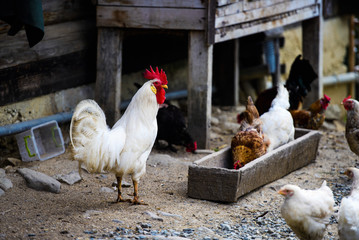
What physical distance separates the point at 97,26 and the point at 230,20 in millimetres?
1779

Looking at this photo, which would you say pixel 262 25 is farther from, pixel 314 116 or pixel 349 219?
pixel 349 219

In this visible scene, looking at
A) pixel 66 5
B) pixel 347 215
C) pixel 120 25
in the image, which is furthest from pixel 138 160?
pixel 66 5

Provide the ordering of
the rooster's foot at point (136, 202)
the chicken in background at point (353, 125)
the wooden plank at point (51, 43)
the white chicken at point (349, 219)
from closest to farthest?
the white chicken at point (349, 219), the rooster's foot at point (136, 202), the chicken in background at point (353, 125), the wooden plank at point (51, 43)

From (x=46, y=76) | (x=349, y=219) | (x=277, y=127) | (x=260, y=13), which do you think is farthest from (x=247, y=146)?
(x=46, y=76)

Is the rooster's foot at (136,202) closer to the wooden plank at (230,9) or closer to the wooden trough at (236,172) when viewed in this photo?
the wooden trough at (236,172)

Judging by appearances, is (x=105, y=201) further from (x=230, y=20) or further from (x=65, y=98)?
(x=230, y=20)

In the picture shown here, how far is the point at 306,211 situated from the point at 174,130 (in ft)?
10.0

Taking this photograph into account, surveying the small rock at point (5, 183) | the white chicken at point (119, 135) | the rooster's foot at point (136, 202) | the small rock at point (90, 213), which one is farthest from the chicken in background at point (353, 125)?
the small rock at point (5, 183)

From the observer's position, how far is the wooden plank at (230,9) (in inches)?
251

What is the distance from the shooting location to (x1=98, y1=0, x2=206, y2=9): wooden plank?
6227mm

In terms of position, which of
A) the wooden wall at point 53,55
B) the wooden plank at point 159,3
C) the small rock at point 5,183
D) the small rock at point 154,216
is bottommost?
the small rock at point 154,216

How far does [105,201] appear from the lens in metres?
4.93

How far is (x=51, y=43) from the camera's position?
633 centimetres

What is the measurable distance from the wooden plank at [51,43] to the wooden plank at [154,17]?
1.49 ft
